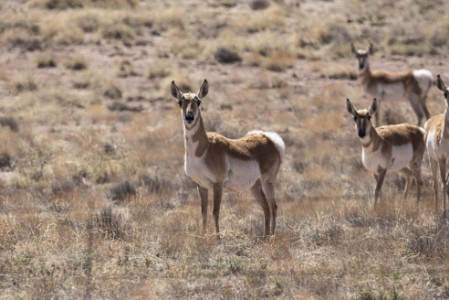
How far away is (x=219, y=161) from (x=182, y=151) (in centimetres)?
712

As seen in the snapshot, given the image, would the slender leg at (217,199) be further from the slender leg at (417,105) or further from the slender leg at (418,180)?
the slender leg at (417,105)

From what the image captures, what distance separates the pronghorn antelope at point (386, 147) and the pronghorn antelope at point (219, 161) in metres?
1.97

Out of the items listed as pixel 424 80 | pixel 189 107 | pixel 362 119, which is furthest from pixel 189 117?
pixel 424 80

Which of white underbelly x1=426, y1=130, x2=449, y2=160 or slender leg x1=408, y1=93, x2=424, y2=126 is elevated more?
white underbelly x1=426, y1=130, x2=449, y2=160

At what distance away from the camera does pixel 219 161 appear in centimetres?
980

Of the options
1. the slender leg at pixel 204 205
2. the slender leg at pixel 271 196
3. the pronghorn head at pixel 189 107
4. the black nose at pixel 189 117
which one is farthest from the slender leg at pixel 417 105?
the black nose at pixel 189 117

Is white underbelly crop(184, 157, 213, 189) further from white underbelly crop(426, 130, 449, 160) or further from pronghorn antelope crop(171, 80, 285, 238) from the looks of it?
white underbelly crop(426, 130, 449, 160)

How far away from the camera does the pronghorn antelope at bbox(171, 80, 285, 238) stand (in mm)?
9711

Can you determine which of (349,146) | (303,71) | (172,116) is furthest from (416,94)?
(303,71)

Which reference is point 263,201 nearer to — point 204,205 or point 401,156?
point 204,205

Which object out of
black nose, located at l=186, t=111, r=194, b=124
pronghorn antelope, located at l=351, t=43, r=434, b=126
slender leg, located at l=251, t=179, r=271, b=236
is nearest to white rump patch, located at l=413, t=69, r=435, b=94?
pronghorn antelope, located at l=351, t=43, r=434, b=126

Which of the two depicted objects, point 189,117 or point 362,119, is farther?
point 362,119

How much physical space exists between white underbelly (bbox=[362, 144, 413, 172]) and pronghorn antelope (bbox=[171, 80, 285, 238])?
226 cm

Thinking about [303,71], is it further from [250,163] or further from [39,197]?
[250,163]
